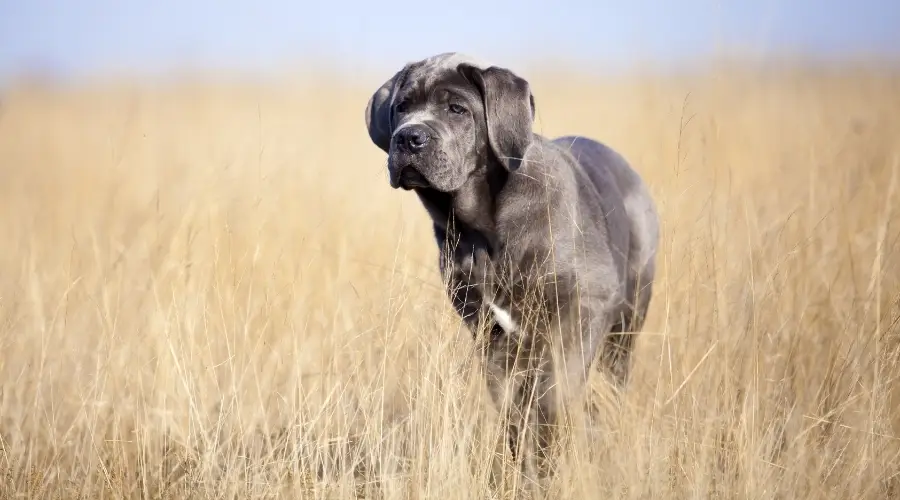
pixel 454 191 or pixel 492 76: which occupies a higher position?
pixel 492 76

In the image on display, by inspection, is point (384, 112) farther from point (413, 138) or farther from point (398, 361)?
point (398, 361)

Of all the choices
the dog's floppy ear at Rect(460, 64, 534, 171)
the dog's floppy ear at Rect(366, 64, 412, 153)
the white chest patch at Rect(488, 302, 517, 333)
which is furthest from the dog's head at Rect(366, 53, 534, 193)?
the white chest patch at Rect(488, 302, 517, 333)

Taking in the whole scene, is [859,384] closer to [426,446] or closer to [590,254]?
[590,254]

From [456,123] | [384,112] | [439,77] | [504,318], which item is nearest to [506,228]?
[504,318]

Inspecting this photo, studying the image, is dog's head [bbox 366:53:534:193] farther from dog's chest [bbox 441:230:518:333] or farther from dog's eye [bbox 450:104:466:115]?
dog's chest [bbox 441:230:518:333]

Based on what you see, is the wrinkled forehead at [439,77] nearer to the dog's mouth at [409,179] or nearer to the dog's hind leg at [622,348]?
the dog's mouth at [409,179]

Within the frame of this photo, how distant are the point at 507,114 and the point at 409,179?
0.46m

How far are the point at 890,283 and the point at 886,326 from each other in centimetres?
44

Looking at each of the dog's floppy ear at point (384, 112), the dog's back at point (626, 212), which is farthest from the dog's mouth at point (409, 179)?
the dog's back at point (626, 212)

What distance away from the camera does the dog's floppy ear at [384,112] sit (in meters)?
3.79

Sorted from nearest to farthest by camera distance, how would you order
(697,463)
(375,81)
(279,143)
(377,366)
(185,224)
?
1. (697,463)
2. (377,366)
3. (185,224)
4. (279,143)
5. (375,81)

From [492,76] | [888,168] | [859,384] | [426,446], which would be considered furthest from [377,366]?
[888,168]

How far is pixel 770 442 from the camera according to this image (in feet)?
8.82

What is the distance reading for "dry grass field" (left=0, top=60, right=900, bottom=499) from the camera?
273cm
